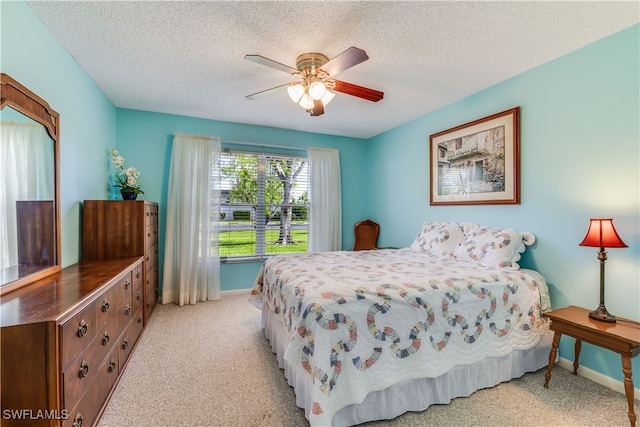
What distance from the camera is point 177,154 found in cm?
376

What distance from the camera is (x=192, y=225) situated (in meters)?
3.82

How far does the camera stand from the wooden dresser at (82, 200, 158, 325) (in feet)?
8.59

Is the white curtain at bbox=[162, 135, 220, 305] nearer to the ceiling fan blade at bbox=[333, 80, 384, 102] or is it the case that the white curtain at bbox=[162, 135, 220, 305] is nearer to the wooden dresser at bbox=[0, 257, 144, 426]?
the wooden dresser at bbox=[0, 257, 144, 426]

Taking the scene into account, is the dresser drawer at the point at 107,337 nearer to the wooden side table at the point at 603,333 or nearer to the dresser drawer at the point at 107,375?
the dresser drawer at the point at 107,375

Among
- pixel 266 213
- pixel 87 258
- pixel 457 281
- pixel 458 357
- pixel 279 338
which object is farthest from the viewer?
pixel 266 213

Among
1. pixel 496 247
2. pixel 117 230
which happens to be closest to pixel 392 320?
pixel 496 247

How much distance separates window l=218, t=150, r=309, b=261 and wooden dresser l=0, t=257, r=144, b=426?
7.19ft

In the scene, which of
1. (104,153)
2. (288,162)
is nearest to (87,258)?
(104,153)

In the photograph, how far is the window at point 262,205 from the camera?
419 cm

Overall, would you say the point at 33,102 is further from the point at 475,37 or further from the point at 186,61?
the point at 475,37

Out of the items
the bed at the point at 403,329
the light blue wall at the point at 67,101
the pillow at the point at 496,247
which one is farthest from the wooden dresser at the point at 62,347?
the pillow at the point at 496,247

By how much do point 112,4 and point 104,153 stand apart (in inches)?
75.7

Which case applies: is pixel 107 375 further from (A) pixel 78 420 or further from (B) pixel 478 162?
(B) pixel 478 162

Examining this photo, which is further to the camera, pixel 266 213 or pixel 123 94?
pixel 266 213
